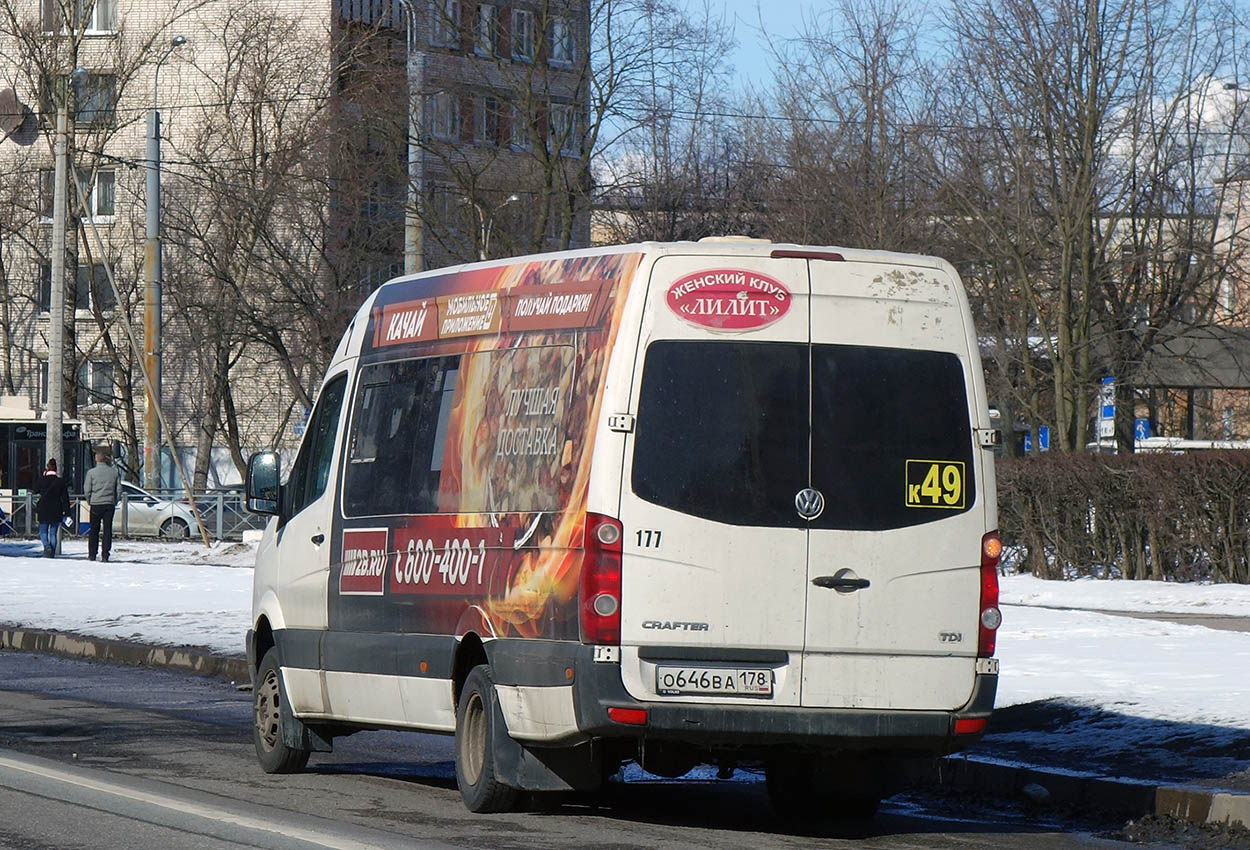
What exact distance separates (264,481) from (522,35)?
2634 centimetres

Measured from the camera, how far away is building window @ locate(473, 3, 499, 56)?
35.4 metres

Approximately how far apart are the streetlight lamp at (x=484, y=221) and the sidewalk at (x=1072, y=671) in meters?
11.7

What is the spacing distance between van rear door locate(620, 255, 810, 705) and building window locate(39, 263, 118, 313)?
47.0 meters

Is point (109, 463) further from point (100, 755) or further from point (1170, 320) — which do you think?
point (100, 755)

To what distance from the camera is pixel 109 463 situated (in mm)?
31875

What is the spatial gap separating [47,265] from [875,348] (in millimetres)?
50604

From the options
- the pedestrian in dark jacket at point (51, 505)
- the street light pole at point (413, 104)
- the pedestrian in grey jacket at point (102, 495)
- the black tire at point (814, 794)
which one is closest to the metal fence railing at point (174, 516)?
the pedestrian in dark jacket at point (51, 505)

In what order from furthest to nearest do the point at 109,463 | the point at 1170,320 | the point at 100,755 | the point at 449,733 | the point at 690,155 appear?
the point at 690,155 < the point at 1170,320 < the point at 109,463 < the point at 100,755 < the point at 449,733

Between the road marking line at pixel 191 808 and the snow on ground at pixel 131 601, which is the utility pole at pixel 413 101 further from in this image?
the road marking line at pixel 191 808

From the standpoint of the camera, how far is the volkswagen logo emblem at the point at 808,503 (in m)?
8.10

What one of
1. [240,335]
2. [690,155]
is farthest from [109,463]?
[690,155]

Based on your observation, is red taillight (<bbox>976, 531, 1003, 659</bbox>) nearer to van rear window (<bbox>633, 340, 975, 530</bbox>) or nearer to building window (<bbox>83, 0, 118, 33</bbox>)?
van rear window (<bbox>633, 340, 975, 530</bbox>)

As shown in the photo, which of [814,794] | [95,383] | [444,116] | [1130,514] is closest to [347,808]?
[814,794]

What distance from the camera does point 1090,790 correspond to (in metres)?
9.29
